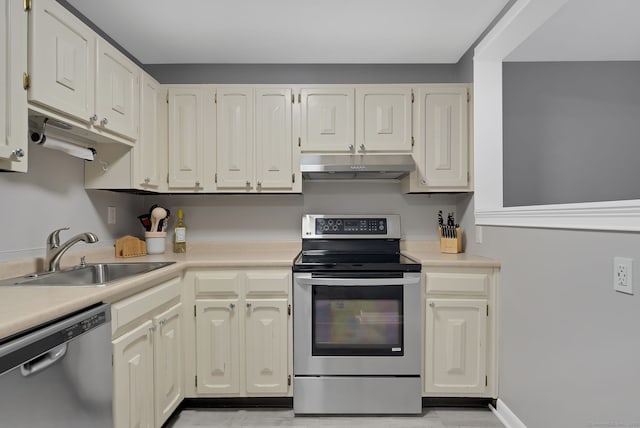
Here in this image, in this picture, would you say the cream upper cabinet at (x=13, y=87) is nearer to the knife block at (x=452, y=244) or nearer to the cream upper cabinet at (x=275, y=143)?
the cream upper cabinet at (x=275, y=143)

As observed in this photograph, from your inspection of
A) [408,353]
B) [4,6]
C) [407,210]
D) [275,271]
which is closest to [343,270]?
[275,271]

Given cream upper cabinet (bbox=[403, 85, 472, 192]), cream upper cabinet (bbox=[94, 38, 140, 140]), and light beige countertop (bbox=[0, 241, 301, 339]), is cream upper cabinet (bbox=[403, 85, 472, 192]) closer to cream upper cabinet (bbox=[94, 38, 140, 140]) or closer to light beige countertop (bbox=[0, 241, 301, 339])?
light beige countertop (bbox=[0, 241, 301, 339])

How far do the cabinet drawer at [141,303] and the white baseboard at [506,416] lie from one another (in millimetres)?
1980

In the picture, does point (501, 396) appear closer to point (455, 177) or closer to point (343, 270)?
point (343, 270)

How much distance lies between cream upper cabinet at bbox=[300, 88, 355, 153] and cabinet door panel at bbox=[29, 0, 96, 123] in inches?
49.2

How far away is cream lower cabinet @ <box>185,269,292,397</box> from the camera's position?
214 centimetres

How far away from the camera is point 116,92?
1.94 metres

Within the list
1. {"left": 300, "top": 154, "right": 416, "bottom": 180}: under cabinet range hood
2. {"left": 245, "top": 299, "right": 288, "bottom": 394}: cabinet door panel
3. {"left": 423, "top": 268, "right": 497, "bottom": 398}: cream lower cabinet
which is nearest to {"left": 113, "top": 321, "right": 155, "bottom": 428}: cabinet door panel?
{"left": 245, "top": 299, "right": 288, "bottom": 394}: cabinet door panel

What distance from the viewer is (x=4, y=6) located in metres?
1.24

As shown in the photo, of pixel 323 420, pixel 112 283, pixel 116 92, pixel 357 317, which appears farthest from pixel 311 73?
pixel 323 420

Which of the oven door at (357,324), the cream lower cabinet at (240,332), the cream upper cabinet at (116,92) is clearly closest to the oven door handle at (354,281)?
the oven door at (357,324)

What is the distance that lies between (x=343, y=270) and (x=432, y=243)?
3.29ft

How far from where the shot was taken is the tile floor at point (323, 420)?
2.04m

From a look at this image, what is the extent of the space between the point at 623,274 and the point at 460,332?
1.04 metres
